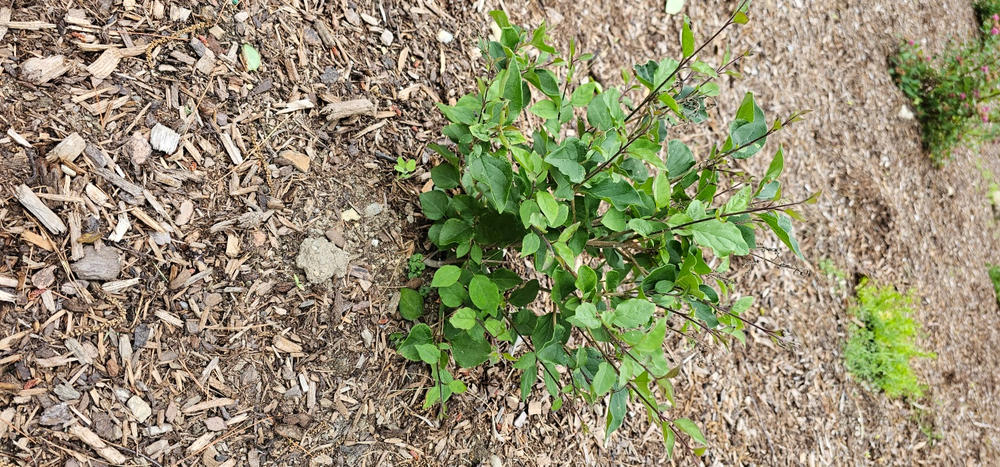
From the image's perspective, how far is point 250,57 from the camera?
1878 millimetres

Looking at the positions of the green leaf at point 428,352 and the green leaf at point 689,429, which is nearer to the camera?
the green leaf at point 689,429

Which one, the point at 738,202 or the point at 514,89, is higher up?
the point at 514,89

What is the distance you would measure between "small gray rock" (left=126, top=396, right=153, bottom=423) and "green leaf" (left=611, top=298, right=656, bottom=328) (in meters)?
1.30

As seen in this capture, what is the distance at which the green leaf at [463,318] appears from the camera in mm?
1664

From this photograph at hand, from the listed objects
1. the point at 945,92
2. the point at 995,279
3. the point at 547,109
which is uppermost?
the point at 547,109

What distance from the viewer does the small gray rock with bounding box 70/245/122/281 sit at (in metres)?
1.53

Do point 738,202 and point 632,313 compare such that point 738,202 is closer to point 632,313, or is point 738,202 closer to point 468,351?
point 632,313

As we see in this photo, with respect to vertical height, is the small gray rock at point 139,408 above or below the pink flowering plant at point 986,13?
below

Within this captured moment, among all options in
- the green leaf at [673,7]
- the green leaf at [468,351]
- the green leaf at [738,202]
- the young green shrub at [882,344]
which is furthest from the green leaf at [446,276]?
the young green shrub at [882,344]

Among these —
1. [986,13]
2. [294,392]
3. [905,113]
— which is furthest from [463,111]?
[986,13]

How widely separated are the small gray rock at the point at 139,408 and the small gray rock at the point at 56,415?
134 millimetres

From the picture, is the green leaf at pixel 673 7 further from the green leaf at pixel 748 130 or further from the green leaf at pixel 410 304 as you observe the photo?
the green leaf at pixel 410 304

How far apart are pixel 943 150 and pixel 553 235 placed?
4.84 metres

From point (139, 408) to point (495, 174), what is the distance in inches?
46.3
